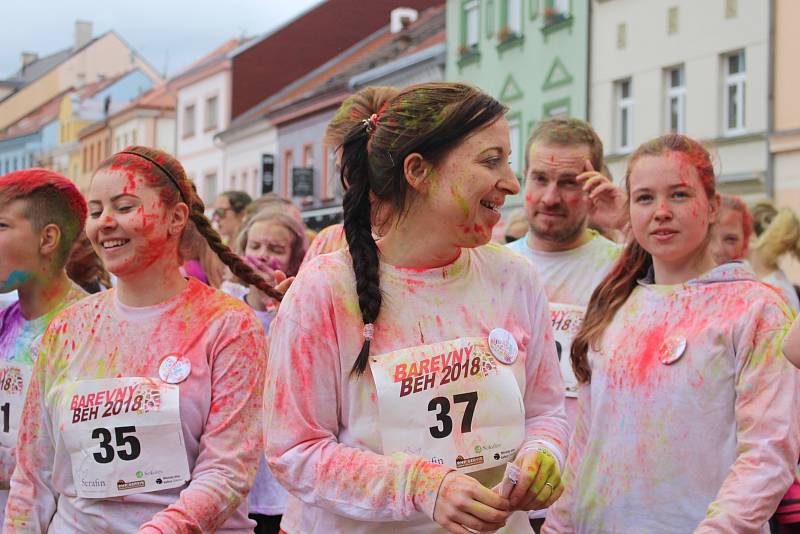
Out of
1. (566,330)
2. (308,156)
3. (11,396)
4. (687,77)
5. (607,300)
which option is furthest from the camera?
(308,156)

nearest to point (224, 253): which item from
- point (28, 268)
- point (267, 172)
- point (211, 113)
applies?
point (28, 268)

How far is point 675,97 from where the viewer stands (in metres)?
23.2

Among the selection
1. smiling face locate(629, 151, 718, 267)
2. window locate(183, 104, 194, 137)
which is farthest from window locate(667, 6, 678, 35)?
window locate(183, 104, 194, 137)

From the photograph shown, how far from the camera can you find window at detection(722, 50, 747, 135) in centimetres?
2162

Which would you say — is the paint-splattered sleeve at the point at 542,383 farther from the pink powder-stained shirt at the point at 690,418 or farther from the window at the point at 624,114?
the window at the point at 624,114

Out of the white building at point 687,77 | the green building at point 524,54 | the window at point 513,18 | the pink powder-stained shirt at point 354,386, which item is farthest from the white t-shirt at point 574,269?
the window at point 513,18

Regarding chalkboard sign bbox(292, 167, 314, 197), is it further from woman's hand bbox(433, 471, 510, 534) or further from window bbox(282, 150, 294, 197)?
woman's hand bbox(433, 471, 510, 534)

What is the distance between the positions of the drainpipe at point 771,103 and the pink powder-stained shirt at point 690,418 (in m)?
17.3

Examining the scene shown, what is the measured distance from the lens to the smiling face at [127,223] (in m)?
4.00

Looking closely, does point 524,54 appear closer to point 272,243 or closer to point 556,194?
point 272,243

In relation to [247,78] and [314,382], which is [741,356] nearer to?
[314,382]

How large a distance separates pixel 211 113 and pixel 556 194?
4295 cm

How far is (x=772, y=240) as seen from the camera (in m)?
8.14

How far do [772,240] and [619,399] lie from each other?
4.47 meters
